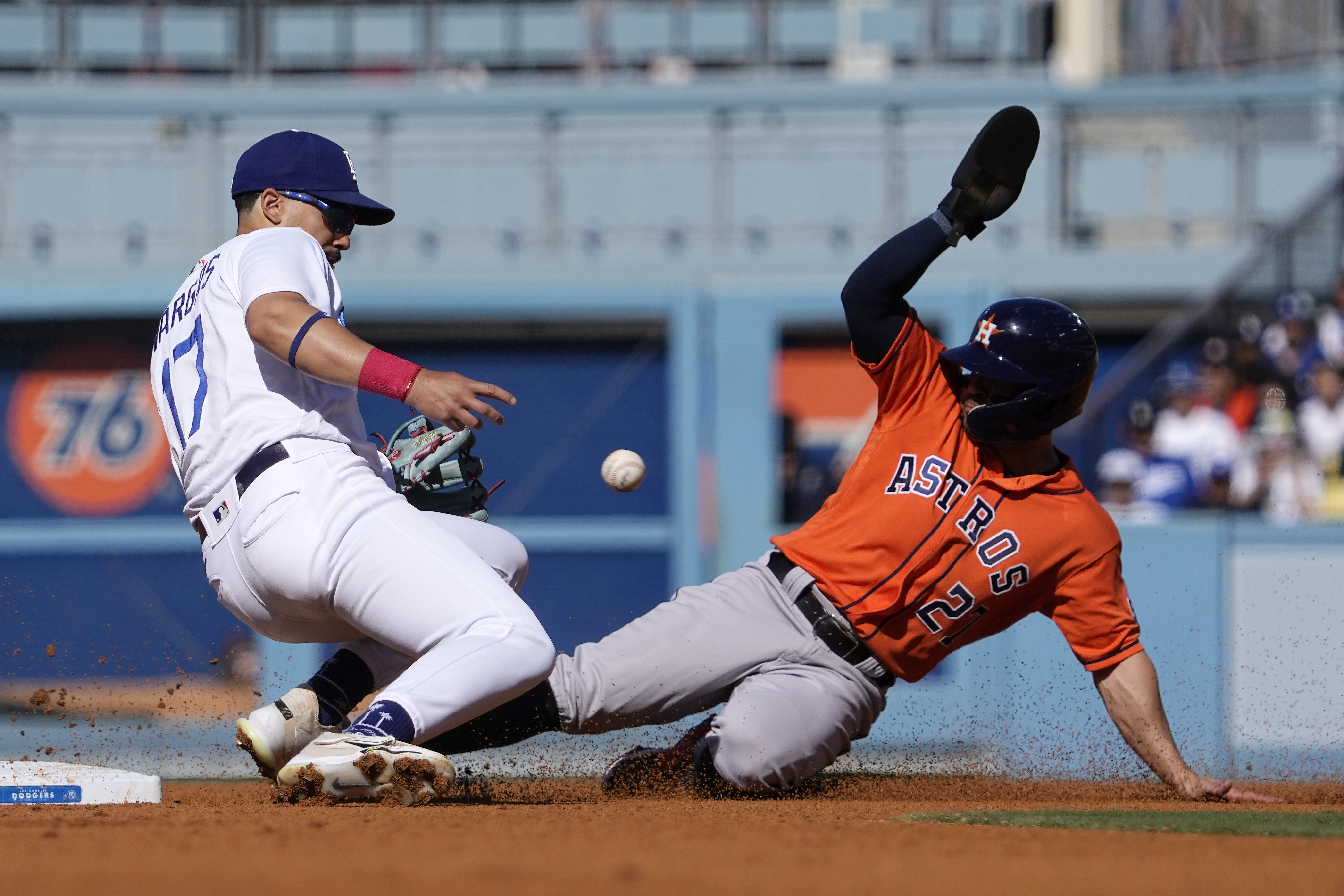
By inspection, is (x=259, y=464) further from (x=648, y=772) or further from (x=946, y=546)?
(x=946, y=546)

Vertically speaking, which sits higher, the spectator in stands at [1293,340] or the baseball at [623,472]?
the spectator in stands at [1293,340]

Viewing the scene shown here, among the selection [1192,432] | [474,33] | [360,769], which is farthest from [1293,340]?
[474,33]

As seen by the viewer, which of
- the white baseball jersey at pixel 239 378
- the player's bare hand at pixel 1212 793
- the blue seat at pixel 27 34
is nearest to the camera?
the white baseball jersey at pixel 239 378

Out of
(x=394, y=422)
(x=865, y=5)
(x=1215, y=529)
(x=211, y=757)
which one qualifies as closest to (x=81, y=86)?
(x=394, y=422)

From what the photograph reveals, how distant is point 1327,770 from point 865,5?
29.7 ft

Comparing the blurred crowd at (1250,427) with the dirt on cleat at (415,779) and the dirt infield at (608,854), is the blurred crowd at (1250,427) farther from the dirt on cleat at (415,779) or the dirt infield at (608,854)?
the dirt on cleat at (415,779)

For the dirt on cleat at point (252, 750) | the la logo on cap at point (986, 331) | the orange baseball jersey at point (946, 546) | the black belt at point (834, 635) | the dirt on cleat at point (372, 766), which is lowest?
the dirt on cleat at point (252, 750)

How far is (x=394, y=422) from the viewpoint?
30.7 feet

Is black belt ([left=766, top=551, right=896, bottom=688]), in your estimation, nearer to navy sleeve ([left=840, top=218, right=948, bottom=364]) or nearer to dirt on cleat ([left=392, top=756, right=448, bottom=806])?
navy sleeve ([left=840, top=218, right=948, bottom=364])

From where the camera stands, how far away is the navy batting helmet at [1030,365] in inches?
164

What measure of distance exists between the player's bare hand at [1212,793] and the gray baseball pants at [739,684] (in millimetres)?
839

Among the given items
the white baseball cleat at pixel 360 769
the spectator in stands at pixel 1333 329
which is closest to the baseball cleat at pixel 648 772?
the white baseball cleat at pixel 360 769

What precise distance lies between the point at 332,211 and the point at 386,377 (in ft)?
2.70

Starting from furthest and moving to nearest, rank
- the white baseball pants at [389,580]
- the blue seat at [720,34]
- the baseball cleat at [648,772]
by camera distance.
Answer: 1. the blue seat at [720,34]
2. the baseball cleat at [648,772]
3. the white baseball pants at [389,580]
